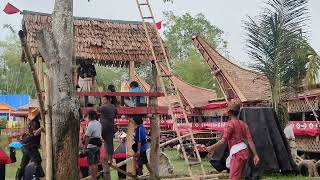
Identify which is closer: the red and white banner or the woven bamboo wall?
the red and white banner

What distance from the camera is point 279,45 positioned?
1453 centimetres

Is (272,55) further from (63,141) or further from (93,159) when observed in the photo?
(63,141)

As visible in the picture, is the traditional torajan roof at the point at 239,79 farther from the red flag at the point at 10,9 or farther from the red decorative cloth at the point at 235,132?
the red flag at the point at 10,9

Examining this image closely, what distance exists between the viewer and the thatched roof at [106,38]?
37.7 ft

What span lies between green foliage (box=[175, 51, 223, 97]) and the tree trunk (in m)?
34.1

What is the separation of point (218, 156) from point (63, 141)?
10.6ft

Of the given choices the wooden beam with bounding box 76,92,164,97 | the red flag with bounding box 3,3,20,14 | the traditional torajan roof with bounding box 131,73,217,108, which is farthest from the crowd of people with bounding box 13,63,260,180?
the traditional torajan roof with bounding box 131,73,217,108

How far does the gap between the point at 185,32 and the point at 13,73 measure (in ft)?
84.8

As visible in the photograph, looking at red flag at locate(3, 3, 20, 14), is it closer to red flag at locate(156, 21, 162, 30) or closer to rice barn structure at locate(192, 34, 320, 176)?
red flag at locate(156, 21, 162, 30)

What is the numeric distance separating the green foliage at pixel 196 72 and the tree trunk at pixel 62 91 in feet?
112

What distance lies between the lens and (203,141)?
2306 centimetres

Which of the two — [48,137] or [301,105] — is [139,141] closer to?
[48,137]

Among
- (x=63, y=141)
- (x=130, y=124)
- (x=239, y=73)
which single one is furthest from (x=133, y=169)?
(x=239, y=73)

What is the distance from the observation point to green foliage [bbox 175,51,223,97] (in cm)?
4253
